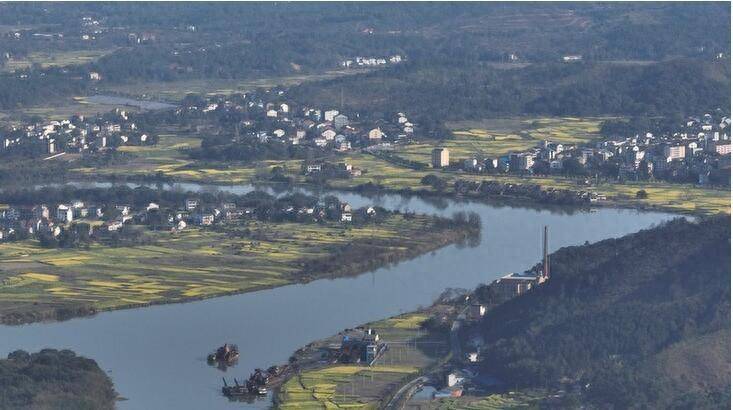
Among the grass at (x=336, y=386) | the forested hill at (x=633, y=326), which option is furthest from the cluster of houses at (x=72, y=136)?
the grass at (x=336, y=386)

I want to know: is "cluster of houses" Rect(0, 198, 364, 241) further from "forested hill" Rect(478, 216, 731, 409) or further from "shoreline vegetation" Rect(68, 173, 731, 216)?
"forested hill" Rect(478, 216, 731, 409)

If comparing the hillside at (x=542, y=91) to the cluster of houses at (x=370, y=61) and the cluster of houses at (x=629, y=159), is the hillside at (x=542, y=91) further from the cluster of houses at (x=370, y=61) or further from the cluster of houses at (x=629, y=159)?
the cluster of houses at (x=370, y=61)

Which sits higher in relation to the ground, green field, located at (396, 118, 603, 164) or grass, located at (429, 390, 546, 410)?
green field, located at (396, 118, 603, 164)

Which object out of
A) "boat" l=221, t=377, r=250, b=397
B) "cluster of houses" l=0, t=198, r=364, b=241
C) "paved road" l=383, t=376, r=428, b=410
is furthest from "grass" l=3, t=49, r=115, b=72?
"paved road" l=383, t=376, r=428, b=410

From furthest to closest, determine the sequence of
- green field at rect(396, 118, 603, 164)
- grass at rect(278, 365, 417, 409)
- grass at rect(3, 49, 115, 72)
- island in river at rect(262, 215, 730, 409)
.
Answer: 1. grass at rect(3, 49, 115, 72)
2. green field at rect(396, 118, 603, 164)
3. grass at rect(278, 365, 417, 409)
4. island in river at rect(262, 215, 730, 409)

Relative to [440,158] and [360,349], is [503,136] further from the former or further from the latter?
[360,349]

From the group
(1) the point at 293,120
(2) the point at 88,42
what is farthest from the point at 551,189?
(2) the point at 88,42

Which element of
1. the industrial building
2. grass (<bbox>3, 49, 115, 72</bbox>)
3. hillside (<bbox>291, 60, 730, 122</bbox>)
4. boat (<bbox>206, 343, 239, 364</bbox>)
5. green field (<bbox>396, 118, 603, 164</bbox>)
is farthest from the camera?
grass (<bbox>3, 49, 115, 72</bbox>)
